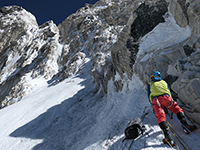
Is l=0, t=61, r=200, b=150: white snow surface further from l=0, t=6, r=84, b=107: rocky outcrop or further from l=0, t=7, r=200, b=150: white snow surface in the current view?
l=0, t=6, r=84, b=107: rocky outcrop

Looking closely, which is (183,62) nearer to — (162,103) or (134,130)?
(162,103)

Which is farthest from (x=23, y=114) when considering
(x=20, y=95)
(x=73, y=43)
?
(x=73, y=43)

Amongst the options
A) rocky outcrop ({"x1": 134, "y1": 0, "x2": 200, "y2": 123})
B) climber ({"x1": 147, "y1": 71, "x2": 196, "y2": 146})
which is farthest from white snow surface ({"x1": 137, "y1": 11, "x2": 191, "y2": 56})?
climber ({"x1": 147, "y1": 71, "x2": 196, "y2": 146})

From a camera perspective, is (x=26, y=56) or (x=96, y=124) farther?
(x=26, y=56)

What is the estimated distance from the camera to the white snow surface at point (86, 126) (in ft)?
14.0

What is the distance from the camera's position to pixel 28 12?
6675cm

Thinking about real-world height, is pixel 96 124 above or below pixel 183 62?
below

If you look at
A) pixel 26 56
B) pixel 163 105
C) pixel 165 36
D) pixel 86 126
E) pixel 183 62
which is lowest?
pixel 86 126

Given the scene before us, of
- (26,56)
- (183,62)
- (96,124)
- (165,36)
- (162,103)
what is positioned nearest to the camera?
(162,103)

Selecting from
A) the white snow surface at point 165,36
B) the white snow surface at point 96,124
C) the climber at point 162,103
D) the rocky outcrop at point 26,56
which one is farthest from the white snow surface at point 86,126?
the rocky outcrop at point 26,56

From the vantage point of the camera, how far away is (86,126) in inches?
331

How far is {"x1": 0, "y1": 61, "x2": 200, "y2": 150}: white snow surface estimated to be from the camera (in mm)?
4259

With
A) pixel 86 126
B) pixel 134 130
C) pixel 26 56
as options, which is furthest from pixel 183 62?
pixel 26 56

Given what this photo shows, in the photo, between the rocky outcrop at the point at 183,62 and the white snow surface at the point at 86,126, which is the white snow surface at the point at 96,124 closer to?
the white snow surface at the point at 86,126
